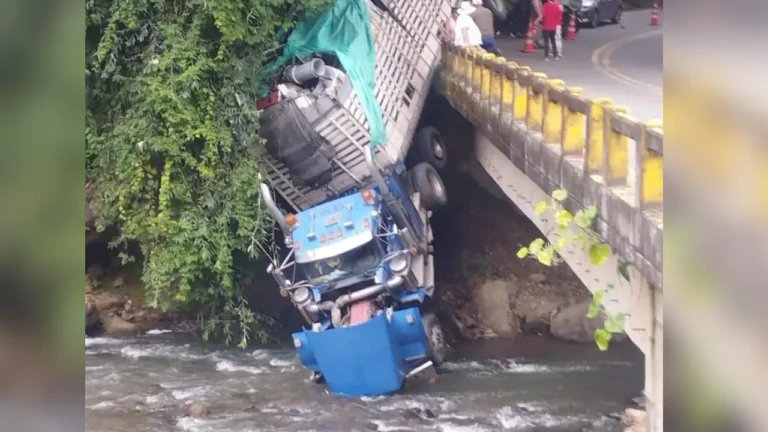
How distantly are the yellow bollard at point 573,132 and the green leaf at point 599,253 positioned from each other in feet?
4.29

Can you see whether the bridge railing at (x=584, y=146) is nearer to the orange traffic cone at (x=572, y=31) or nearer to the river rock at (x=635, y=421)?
the river rock at (x=635, y=421)

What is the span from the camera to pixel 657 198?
17.5 ft

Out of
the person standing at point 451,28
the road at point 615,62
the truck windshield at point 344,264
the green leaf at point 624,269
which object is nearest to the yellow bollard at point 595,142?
the green leaf at point 624,269

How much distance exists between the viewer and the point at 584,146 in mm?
6910

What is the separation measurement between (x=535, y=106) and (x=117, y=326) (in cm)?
898

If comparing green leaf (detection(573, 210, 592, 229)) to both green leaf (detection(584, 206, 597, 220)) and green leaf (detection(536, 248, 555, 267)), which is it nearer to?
green leaf (detection(584, 206, 597, 220))

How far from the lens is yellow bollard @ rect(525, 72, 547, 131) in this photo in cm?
850

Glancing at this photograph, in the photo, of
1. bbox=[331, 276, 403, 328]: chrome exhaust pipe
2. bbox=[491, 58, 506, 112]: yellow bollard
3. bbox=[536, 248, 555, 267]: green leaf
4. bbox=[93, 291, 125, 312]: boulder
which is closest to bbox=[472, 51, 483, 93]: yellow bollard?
bbox=[491, 58, 506, 112]: yellow bollard

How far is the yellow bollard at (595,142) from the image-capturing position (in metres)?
6.40
